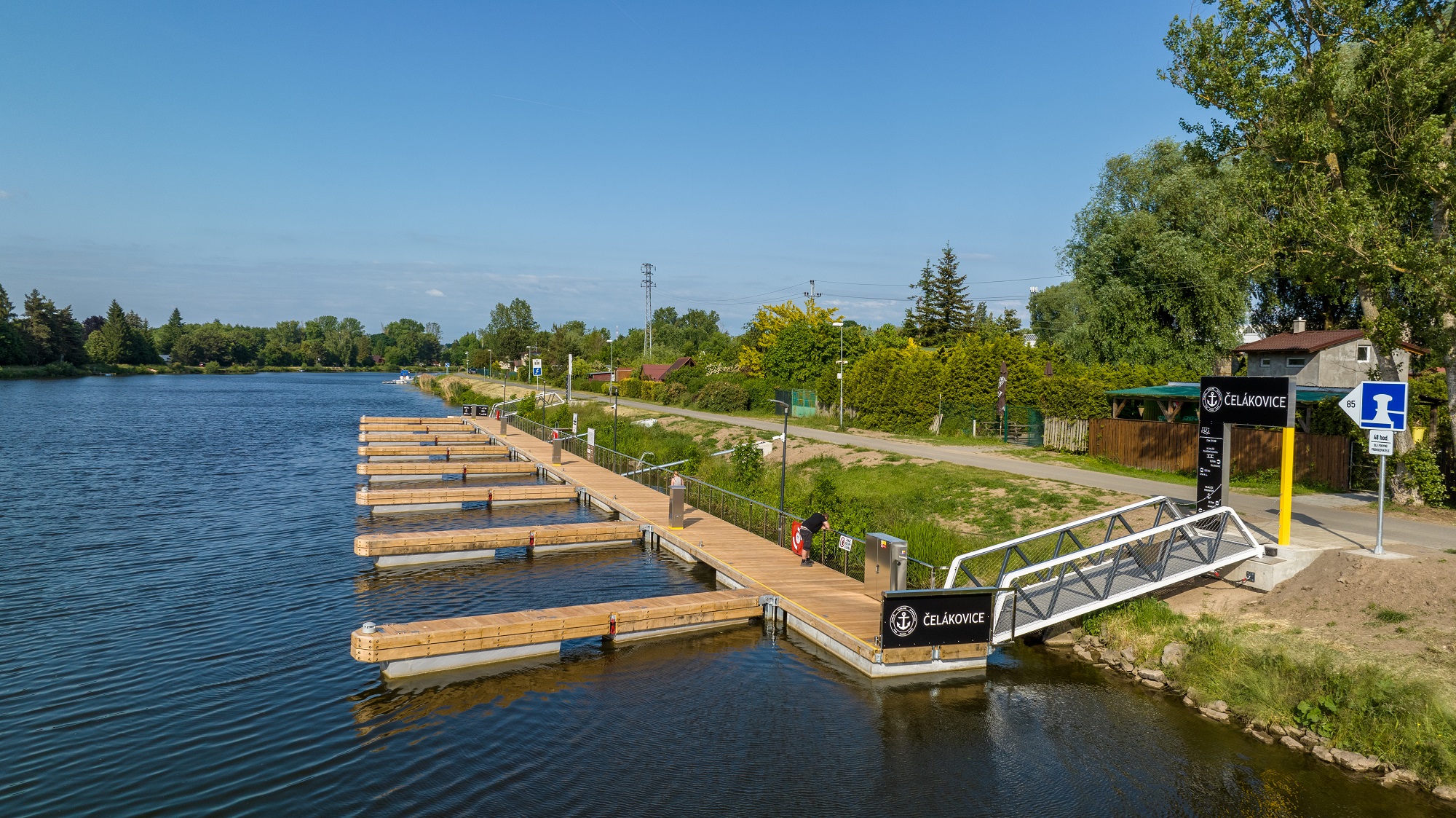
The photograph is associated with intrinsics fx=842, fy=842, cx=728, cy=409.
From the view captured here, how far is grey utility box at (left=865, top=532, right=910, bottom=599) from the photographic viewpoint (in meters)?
15.8

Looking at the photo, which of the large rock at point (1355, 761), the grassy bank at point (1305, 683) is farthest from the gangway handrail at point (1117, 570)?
the large rock at point (1355, 761)

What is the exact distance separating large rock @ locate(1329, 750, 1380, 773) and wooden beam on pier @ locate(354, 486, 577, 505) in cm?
2586

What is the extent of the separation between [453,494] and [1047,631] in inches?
866

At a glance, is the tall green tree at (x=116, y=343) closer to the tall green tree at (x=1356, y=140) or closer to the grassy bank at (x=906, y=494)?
the grassy bank at (x=906, y=494)

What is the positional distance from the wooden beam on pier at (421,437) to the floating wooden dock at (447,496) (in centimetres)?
1570

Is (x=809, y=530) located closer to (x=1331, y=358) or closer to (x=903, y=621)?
(x=903, y=621)

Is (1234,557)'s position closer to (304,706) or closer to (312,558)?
(304,706)

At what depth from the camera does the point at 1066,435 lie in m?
35.4

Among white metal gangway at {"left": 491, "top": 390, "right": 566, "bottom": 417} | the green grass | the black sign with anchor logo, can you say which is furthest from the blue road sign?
white metal gangway at {"left": 491, "top": 390, "right": 566, "bottom": 417}

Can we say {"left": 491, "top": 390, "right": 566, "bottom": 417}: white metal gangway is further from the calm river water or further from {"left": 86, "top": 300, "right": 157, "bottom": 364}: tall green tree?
{"left": 86, "top": 300, "right": 157, "bottom": 364}: tall green tree

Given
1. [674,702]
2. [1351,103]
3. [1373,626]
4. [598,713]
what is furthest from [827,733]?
[1351,103]

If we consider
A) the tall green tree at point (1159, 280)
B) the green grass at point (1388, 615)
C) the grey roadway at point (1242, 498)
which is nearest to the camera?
the green grass at point (1388, 615)

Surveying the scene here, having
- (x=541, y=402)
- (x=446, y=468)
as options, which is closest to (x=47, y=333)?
(x=541, y=402)

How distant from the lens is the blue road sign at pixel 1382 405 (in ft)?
50.1
